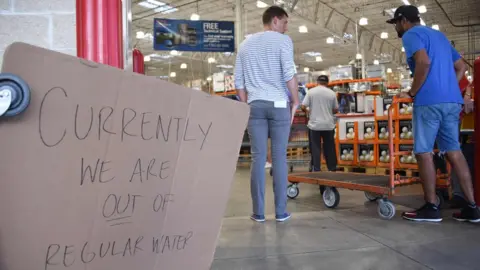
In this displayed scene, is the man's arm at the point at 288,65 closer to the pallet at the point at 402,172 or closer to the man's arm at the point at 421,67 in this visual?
the man's arm at the point at 421,67

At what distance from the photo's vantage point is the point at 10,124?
29.2 inches

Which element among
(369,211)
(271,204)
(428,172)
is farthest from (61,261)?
(271,204)

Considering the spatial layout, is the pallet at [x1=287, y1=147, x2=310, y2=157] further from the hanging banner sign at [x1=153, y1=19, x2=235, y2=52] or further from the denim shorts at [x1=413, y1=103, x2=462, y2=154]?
the denim shorts at [x1=413, y1=103, x2=462, y2=154]

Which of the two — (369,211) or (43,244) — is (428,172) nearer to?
(369,211)

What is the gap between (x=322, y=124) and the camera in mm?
5344

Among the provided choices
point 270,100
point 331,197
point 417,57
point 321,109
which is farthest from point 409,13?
point 321,109

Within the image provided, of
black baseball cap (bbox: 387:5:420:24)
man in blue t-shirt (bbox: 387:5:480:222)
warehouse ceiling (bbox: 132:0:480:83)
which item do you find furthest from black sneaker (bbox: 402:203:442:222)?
warehouse ceiling (bbox: 132:0:480:83)

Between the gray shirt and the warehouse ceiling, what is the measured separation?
338 inches

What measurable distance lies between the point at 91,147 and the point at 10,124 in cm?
18

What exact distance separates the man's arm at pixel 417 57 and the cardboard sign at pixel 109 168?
233 cm

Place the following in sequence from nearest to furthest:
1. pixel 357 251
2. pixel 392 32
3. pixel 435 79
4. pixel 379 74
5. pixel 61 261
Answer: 1. pixel 61 261
2. pixel 357 251
3. pixel 435 79
4. pixel 379 74
5. pixel 392 32

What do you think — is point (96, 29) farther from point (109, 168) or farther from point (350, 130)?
point (350, 130)

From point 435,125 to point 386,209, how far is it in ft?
2.51

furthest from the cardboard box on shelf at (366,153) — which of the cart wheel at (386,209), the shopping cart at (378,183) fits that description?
the cart wheel at (386,209)
